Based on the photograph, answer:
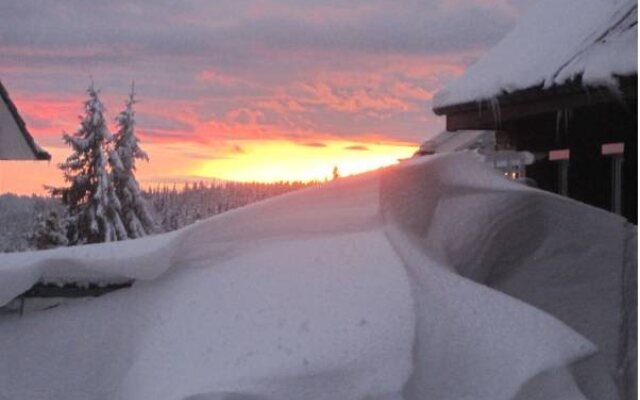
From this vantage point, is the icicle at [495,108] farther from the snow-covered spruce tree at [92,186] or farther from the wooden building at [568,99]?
the snow-covered spruce tree at [92,186]

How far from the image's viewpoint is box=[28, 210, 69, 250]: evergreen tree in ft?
108

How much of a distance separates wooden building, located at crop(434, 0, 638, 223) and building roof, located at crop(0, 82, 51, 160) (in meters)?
10.8

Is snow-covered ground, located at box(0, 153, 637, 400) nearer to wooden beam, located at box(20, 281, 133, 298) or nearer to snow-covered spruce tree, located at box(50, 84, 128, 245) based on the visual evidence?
wooden beam, located at box(20, 281, 133, 298)

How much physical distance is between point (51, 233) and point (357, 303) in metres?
32.9

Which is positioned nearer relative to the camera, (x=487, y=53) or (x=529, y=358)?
(x=529, y=358)

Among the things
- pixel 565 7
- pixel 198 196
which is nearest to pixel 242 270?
pixel 565 7

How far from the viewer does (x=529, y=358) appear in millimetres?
2350

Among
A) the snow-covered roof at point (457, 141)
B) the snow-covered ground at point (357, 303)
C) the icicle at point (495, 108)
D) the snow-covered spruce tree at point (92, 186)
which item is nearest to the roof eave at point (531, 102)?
the icicle at point (495, 108)

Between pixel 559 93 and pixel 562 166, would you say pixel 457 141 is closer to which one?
pixel 562 166

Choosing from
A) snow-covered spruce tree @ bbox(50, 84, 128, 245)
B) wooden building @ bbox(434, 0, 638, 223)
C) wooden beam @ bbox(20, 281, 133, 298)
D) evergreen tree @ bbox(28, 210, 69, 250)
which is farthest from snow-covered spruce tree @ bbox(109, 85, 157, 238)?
wooden beam @ bbox(20, 281, 133, 298)

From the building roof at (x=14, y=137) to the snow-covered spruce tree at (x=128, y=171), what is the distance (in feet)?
51.1

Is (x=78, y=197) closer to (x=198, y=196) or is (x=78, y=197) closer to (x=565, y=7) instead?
(x=565, y=7)

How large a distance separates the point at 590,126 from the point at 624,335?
321 centimetres

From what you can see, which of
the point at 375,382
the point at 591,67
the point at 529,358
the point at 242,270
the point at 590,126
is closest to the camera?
the point at 375,382
